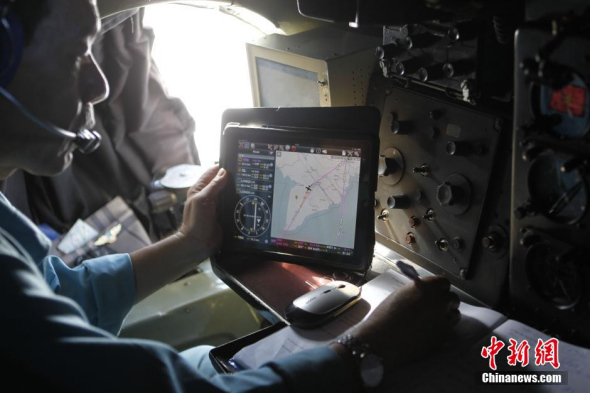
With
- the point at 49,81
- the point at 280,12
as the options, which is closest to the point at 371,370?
the point at 49,81

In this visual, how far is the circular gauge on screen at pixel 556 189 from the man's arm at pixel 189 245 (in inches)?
28.6

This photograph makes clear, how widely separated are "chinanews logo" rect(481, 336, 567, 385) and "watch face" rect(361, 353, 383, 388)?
0.18 m

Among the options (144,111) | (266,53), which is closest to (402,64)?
(266,53)

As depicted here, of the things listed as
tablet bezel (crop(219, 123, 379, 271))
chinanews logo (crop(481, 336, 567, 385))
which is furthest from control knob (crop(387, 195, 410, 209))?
chinanews logo (crop(481, 336, 567, 385))

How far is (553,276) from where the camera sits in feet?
2.76

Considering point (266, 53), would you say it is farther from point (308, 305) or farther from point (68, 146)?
point (308, 305)

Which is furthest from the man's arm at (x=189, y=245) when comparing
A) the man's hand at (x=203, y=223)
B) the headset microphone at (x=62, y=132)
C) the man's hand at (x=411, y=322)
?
the man's hand at (x=411, y=322)

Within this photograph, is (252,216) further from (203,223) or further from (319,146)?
(319,146)

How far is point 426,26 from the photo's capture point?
3.51 ft

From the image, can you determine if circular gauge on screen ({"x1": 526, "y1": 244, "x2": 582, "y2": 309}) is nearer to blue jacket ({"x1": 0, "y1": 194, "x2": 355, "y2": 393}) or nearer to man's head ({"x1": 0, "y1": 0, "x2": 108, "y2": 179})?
blue jacket ({"x1": 0, "y1": 194, "x2": 355, "y2": 393})

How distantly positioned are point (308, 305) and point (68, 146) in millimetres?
591

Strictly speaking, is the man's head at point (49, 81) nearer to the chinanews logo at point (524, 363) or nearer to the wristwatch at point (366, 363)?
the wristwatch at point (366, 363)

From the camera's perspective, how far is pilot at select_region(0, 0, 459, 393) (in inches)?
27.1

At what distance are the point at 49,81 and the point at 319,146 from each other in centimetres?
58
